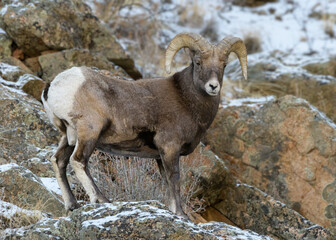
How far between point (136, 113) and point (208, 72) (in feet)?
3.06

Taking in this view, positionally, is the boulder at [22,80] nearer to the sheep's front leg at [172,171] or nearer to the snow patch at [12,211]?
the snow patch at [12,211]

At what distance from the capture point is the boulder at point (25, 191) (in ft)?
22.2

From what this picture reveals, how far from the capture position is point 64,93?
238 inches

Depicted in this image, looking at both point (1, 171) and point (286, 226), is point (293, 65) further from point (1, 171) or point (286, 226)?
point (1, 171)

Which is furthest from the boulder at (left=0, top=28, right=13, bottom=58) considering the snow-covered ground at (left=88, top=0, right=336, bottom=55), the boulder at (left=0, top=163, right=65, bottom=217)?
the snow-covered ground at (left=88, top=0, right=336, bottom=55)

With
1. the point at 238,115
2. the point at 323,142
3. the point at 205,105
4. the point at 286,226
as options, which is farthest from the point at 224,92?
the point at 205,105

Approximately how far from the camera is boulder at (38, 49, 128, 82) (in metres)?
10.9

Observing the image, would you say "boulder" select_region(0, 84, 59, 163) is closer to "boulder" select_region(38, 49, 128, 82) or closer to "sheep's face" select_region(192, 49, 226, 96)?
"boulder" select_region(38, 49, 128, 82)

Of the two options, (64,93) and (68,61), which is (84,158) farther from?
(68,61)

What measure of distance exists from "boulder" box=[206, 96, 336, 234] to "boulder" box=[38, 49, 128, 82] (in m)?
2.52

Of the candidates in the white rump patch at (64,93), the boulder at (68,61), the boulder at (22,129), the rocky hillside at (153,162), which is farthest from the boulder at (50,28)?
the white rump patch at (64,93)

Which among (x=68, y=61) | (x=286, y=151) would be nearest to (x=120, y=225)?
(x=286, y=151)

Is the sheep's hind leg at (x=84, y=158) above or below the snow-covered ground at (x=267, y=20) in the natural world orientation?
above

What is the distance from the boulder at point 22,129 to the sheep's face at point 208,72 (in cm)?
313
